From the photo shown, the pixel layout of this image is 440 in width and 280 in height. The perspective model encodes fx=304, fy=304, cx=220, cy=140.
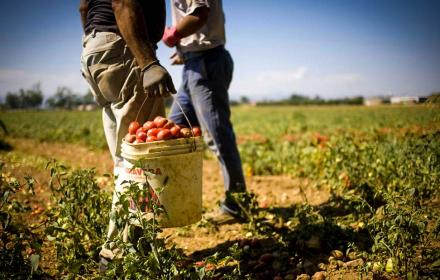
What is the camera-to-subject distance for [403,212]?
1.67 metres

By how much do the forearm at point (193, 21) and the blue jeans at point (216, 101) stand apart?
31 centimetres

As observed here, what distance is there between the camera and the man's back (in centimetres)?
201

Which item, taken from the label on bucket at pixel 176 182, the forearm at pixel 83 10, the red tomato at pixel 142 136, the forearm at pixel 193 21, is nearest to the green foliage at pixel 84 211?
the label on bucket at pixel 176 182

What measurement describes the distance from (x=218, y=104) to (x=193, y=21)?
28.1 inches

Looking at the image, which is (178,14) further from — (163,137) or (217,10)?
(163,137)

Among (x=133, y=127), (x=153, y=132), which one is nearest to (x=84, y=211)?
(x=133, y=127)

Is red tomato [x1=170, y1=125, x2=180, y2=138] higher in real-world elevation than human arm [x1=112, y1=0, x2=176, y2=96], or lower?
lower

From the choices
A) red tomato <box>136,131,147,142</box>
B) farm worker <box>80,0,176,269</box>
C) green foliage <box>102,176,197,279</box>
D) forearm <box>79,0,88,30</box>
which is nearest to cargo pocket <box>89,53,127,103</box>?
farm worker <box>80,0,176,269</box>

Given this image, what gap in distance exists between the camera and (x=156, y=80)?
1809mm

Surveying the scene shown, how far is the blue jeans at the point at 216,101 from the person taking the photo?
2.68 meters

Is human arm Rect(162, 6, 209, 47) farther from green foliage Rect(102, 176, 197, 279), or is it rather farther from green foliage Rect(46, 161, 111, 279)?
green foliage Rect(102, 176, 197, 279)

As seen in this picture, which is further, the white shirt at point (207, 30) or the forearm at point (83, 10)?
the white shirt at point (207, 30)

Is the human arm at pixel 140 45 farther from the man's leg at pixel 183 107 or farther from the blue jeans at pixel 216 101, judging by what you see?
the man's leg at pixel 183 107

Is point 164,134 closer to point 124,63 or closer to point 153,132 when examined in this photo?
point 153,132
